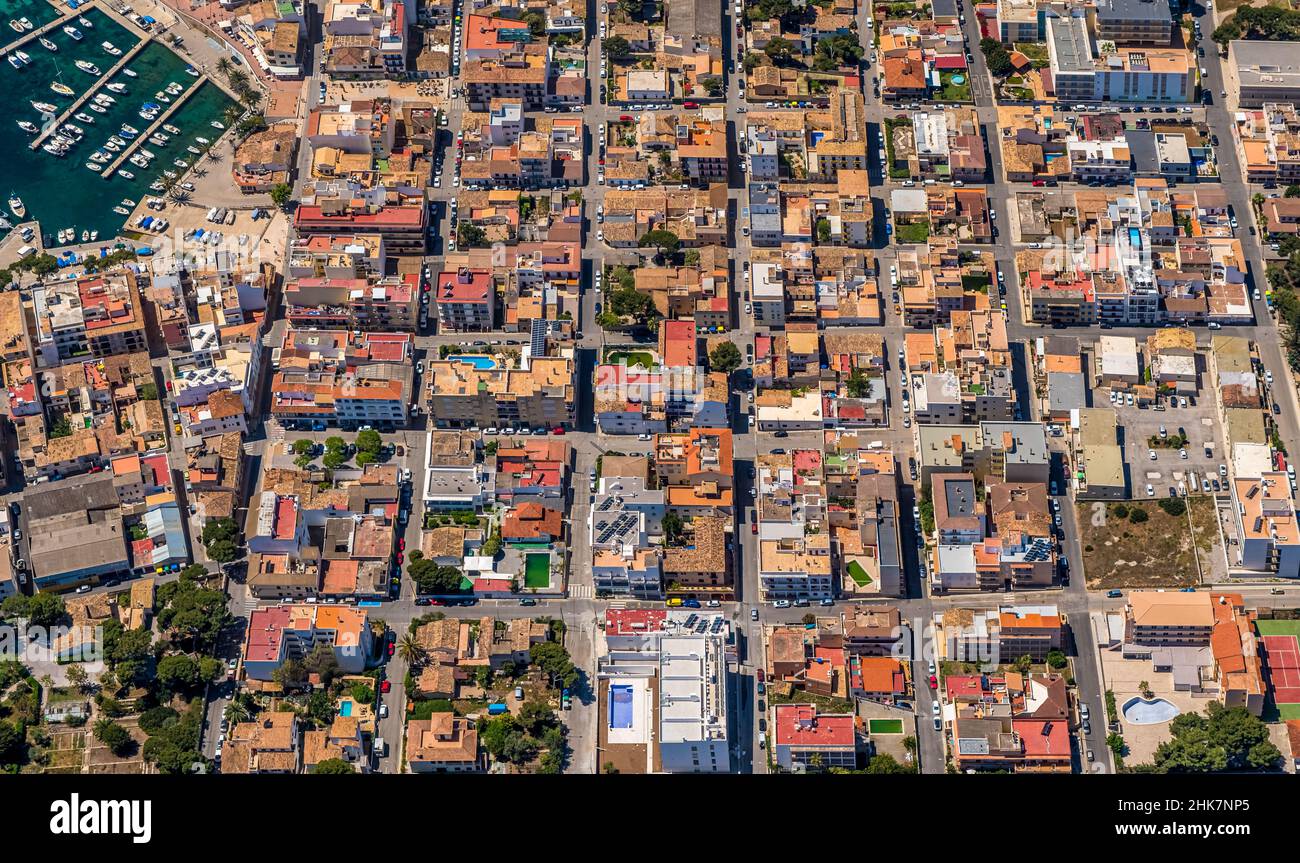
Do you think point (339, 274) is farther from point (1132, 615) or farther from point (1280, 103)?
point (1280, 103)

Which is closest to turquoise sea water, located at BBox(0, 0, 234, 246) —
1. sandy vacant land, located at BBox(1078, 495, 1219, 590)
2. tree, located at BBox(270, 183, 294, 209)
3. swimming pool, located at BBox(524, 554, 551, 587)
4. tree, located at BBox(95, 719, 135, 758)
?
tree, located at BBox(270, 183, 294, 209)

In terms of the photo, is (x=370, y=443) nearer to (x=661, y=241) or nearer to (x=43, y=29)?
(x=661, y=241)

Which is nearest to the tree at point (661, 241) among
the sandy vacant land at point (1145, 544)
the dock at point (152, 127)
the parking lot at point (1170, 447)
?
the parking lot at point (1170, 447)

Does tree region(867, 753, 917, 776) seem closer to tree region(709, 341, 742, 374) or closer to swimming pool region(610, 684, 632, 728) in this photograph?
swimming pool region(610, 684, 632, 728)

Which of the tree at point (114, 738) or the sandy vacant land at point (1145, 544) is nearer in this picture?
the tree at point (114, 738)

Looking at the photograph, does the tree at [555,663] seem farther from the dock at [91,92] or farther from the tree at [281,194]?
the dock at [91,92]

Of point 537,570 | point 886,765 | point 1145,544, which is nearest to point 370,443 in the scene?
point 537,570
